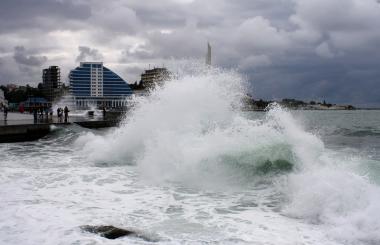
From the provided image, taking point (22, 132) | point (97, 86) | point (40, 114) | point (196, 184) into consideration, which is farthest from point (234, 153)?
point (97, 86)

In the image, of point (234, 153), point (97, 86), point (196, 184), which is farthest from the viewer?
point (97, 86)

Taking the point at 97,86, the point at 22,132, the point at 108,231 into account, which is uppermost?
the point at 97,86

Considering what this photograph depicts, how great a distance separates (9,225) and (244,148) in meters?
6.87

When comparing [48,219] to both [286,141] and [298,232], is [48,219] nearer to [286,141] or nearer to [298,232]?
[298,232]

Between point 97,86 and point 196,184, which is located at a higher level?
point 97,86

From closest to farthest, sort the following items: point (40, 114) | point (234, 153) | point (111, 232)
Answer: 1. point (111, 232)
2. point (234, 153)
3. point (40, 114)

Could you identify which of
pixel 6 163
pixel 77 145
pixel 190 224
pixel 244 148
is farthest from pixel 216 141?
pixel 77 145

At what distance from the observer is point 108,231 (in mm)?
6238

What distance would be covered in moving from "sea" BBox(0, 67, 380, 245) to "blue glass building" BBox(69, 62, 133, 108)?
265ft

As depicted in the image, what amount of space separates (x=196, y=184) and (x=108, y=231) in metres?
→ 4.16

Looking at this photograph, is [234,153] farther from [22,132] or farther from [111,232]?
[22,132]

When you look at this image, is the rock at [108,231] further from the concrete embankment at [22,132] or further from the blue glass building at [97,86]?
the blue glass building at [97,86]

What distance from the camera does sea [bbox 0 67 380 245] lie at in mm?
6430

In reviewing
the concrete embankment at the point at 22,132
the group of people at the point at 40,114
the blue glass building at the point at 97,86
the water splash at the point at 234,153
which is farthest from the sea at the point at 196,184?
the blue glass building at the point at 97,86
